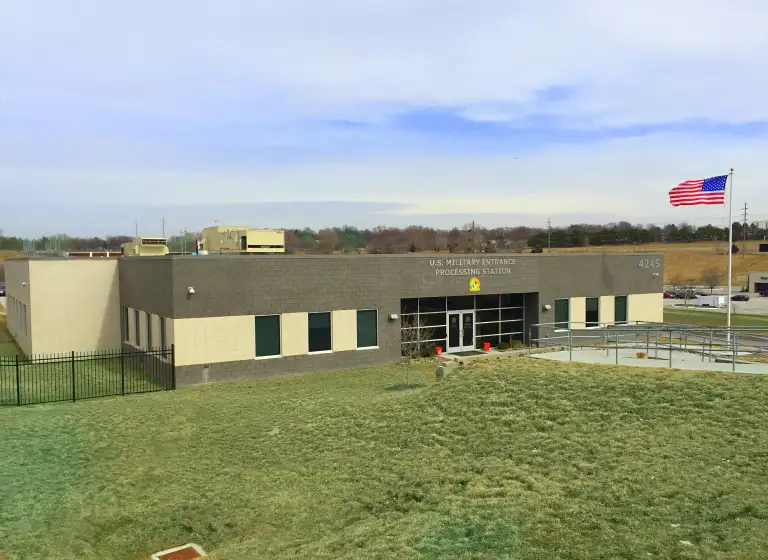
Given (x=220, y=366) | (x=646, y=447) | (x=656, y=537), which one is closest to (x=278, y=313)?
(x=220, y=366)

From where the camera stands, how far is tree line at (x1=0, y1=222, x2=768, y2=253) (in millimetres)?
63025

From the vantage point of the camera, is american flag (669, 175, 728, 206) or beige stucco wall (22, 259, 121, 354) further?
beige stucco wall (22, 259, 121, 354)

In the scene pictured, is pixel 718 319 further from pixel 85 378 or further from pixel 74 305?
pixel 85 378

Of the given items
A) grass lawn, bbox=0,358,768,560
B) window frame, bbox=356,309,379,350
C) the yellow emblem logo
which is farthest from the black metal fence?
the yellow emblem logo

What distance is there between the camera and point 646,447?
1082cm

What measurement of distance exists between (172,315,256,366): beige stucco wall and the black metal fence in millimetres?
636

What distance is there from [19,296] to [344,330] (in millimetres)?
19960

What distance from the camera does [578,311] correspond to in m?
32.4

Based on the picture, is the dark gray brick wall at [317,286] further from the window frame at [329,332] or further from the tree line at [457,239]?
the tree line at [457,239]

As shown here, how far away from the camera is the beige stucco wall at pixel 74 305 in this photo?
94.2 ft

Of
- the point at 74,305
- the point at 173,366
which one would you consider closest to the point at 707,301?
the point at 74,305

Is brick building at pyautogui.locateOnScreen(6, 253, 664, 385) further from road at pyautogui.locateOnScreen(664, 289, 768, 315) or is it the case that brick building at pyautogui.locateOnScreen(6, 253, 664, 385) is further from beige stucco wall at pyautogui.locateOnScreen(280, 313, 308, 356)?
road at pyautogui.locateOnScreen(664, 289, 768, 315)

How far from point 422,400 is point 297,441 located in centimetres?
336

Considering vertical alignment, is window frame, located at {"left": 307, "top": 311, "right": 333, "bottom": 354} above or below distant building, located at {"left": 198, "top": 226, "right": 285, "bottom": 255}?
below
